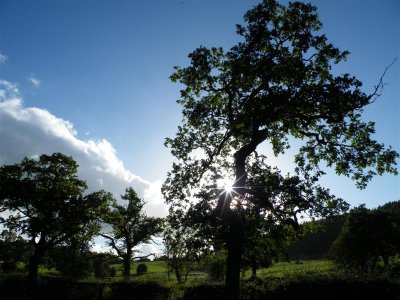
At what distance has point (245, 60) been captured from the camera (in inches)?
811

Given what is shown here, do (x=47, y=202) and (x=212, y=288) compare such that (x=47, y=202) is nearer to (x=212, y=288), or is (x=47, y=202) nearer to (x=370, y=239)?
(x=212, y=288)

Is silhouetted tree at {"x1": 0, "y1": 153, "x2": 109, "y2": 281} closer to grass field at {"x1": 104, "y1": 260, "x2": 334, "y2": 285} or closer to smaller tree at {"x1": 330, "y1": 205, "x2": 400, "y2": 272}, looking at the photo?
grass field at {"x1": 104, "y1": 260, "x2": 334, "y2": 285}

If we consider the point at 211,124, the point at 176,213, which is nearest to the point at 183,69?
the point at 211,124

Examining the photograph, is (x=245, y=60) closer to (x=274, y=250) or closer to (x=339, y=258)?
(x=274, y=250)

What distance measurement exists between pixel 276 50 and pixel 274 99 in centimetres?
375

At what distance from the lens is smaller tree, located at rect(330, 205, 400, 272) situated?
183 ft

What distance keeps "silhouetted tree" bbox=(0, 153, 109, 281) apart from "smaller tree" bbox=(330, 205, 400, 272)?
43.9m

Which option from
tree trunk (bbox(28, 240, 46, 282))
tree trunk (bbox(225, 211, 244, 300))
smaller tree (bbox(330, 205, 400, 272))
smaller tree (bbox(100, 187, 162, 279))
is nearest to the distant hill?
smaller tree (bbox(330, 205, 400, 272))

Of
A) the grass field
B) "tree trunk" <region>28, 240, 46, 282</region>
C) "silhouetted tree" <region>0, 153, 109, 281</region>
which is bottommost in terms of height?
the grass field

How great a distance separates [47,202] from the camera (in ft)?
121

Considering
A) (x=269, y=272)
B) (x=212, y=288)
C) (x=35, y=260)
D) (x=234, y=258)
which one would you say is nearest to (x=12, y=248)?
(x=35, y=260)

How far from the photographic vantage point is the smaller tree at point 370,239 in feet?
183

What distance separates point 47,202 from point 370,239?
53317 millimetres

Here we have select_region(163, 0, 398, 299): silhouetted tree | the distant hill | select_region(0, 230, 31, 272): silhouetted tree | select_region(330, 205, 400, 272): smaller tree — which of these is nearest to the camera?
→ select_region(163, 0, 398, 299): silhouetted tree
